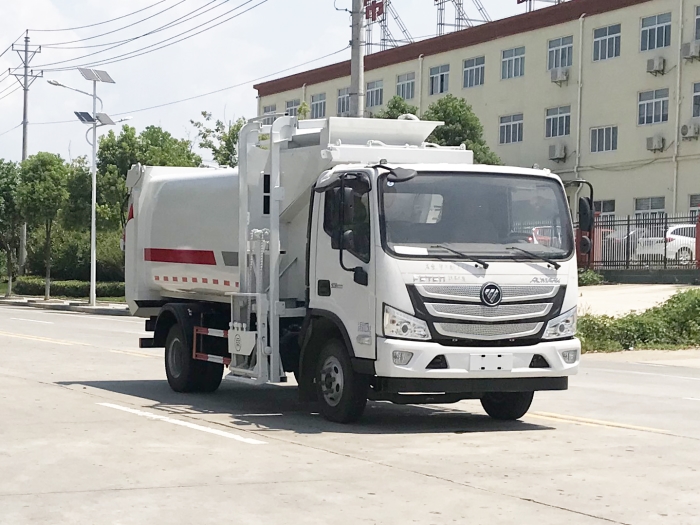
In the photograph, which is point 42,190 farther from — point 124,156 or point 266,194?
point 266,194

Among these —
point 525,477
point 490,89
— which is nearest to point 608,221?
point 490,89

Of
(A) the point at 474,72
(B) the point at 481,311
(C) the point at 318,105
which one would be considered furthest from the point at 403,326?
(C) the point at 318,105

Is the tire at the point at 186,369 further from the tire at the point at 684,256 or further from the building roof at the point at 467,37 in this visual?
the building roof at the point at 467,37

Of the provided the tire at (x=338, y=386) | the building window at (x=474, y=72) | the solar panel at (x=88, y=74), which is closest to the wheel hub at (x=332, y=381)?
the tire at (x=338, y=386)

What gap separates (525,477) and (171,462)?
2682 mm

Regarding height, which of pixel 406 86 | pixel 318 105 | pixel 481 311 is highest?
pixel 406 86

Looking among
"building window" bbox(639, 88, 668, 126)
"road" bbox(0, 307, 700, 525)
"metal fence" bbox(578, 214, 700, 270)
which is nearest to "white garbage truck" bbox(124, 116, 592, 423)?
"road" bbox(0, 307, 700, 525)

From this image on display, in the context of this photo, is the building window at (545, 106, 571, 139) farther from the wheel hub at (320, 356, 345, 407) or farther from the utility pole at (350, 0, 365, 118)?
the wheel hub at (320, 356, 345, 407)

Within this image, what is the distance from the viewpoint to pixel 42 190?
52.6m

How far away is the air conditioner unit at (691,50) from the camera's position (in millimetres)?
44175

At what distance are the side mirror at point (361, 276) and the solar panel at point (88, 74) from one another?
37092mm

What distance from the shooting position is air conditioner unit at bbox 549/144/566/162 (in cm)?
5053

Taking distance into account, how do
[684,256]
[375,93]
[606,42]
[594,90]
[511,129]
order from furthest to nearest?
[375,93] < [511,129] < [594,90] < [606,42] < [684,256]

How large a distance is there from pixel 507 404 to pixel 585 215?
6.71 ft
